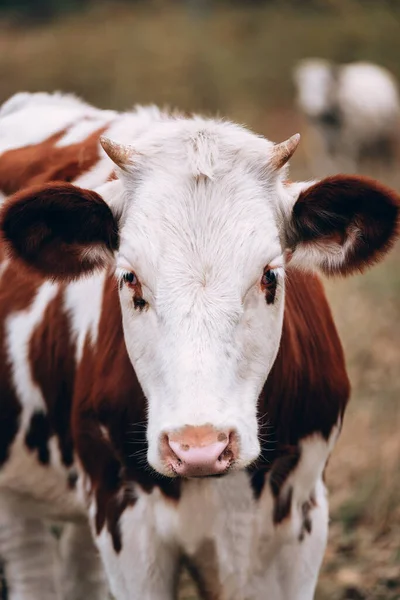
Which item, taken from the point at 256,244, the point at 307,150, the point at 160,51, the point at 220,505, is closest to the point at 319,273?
the point at 256,244

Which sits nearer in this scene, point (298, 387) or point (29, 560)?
point (298, 387)

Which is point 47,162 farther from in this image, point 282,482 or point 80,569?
point 80,569

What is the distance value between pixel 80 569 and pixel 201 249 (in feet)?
8.13

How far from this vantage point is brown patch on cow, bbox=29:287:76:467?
13.6 ft

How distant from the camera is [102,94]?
22672 mm

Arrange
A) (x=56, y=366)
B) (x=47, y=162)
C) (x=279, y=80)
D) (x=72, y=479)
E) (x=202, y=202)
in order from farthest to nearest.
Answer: (x=279, y=80), (x=47, y=162), (x=72, y=479), (x=56, y=366), (x=202, y=202)

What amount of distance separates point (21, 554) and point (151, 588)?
3.66 ft

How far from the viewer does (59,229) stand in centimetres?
357

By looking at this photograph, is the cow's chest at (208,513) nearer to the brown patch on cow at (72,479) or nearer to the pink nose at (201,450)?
the brown patch on cow at (72,479)

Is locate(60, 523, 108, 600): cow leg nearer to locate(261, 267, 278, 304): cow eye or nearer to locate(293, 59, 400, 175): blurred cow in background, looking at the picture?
locate(261, 267, 278, 304): cow eye

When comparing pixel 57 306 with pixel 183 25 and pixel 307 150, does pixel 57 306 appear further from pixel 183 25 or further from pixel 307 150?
pixel 183 25

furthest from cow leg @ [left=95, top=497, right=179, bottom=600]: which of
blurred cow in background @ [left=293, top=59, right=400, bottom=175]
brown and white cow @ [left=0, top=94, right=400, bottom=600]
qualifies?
blurred cow in background @ [left=293, top=59, right=400, bottom=175]

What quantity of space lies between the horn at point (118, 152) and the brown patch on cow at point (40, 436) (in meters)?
1.20

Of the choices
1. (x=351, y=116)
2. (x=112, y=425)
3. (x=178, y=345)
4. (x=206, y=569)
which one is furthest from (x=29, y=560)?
(x=351, y=116)
